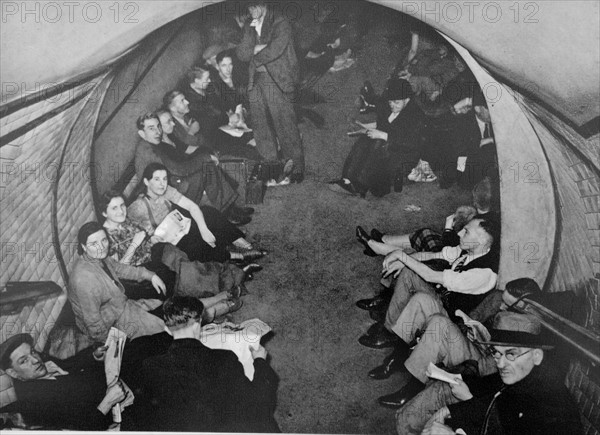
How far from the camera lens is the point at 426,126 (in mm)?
6883

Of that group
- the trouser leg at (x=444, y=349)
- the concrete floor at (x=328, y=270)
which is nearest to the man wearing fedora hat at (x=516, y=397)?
the trouser leg at (x=444, y=349)

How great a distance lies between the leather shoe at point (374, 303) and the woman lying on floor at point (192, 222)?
42.4 inches

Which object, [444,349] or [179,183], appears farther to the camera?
[179,183]

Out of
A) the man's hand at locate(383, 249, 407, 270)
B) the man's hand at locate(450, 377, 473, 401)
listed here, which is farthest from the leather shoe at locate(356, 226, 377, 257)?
the man's hand at locate(450, 377, 473, 401)

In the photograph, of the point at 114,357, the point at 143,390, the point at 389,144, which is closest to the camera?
the point at 143,390

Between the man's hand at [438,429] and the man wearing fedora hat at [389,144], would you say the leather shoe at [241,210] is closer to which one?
the man wearing fedora hat at [389,144]

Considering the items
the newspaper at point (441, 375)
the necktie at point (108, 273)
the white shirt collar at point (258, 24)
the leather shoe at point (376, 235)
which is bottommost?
the newspaper at point (441, 375)

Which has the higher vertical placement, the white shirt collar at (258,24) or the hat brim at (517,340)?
the white shirt collar at (258,24)

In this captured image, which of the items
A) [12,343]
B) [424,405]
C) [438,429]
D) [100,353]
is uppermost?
[12,343]

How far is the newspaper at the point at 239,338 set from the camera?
6730 mm

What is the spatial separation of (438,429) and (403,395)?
44cm

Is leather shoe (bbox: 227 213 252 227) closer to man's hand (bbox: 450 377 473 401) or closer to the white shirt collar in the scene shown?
the white shirt collar

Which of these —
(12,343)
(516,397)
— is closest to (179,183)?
(12,343)

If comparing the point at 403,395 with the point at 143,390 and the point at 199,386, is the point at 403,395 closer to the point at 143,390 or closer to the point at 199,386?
the point at 199,386
